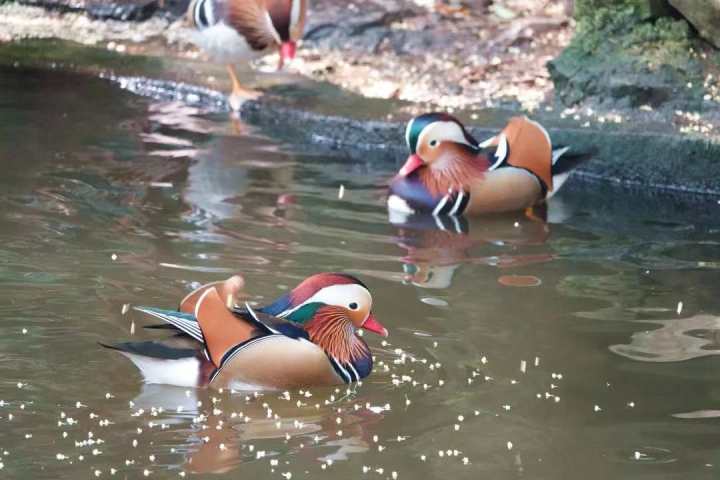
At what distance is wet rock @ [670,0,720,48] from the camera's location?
853cm

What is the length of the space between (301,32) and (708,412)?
5.54 metres

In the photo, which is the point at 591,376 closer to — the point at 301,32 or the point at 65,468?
the point at 65,468

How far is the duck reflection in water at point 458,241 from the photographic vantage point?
675 centimetres

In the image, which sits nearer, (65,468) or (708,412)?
(65,468)

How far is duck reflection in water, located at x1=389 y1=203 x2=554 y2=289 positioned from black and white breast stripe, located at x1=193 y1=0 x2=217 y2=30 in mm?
2761

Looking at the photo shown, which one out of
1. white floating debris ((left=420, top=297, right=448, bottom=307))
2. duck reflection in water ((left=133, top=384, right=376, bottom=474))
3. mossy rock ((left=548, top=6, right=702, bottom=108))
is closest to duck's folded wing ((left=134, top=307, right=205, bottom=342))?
duck reflection in water ((left=133, top=384, right=376, bottom=474))

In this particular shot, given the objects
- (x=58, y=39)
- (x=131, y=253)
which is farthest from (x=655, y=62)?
(x=58, y=39)

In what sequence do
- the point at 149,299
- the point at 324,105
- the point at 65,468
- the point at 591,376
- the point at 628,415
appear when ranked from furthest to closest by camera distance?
the point at 324,105 → the point at 149,299 → the point at 591,376 → the point at 628,415 → the point at 65,468

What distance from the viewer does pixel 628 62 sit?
8820mm

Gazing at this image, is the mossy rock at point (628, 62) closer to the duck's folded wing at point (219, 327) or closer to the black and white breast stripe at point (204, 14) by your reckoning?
the black and white breast stripe at point (204, 14)

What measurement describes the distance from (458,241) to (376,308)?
1.36 metres

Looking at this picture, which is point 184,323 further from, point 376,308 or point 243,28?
point 243,28

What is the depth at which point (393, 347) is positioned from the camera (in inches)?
222

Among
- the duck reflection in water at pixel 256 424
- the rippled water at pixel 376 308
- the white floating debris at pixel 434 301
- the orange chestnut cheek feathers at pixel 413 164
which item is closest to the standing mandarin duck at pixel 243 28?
the rippled water at pixel 376 308
